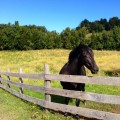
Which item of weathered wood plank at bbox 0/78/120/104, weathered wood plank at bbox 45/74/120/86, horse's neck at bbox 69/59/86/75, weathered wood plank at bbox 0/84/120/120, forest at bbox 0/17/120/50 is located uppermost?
forest at bbox 0/17/120/50

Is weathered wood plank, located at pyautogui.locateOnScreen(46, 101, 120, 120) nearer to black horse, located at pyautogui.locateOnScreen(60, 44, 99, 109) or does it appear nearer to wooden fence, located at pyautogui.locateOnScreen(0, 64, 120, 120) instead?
wooden fence, located at pyautogui.locateOnScreen(0, 64, 120, 120)

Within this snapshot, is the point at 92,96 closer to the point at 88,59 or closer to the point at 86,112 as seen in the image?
the point at 86,112

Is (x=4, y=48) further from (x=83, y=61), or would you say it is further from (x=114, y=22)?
(x=114, y=22)

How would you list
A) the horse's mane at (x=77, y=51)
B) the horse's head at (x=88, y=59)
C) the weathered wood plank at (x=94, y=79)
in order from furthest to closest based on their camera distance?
the horse's mane at (x=77, y=51) → the horse's head at (x=88, y=59) → the weathered wood plank at (x=94, y=79)

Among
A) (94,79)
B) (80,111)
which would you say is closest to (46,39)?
(80,111)

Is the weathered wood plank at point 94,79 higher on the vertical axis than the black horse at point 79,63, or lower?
lower

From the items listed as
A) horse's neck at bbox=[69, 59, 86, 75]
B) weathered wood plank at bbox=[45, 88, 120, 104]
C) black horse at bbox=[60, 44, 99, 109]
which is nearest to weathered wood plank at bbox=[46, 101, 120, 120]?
weathered wood plank at bbox=[45, 88, 120, 104]

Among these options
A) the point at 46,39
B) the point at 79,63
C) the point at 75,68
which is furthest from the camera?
the point at 46,39

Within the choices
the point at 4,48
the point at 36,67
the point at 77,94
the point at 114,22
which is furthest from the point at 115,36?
the point at 77,94

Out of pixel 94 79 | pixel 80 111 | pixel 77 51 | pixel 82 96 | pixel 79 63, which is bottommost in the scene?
pixel 80 111

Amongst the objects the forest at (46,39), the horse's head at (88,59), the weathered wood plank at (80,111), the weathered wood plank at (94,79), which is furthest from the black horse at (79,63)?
the forest at (46,39)

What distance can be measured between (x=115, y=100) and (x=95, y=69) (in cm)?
175

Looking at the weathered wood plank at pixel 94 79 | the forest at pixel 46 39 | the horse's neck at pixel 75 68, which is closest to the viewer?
the weathered wood plank at pixel 94 79

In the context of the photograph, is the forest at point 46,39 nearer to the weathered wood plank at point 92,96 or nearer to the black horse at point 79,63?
the black horse at point 79,63
